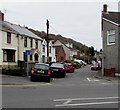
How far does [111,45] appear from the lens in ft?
127

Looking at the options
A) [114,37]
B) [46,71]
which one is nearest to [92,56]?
[114,37]

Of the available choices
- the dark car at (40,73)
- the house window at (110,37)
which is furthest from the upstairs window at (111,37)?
the dark car at (40,73)

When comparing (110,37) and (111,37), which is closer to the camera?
(111,37)

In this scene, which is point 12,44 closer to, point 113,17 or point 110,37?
point 113,17

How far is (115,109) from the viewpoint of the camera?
11.5 m

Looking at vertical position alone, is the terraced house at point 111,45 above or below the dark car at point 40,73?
above

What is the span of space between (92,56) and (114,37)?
10639cm

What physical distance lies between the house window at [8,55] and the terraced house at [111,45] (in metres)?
16.4

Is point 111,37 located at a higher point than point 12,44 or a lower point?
higher

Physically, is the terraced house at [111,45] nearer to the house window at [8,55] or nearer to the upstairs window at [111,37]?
the upstairs window at [111,37]

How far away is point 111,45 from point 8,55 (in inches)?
737

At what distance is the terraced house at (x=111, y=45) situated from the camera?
3747 centimetres

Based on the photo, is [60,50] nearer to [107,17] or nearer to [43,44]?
[43,44]

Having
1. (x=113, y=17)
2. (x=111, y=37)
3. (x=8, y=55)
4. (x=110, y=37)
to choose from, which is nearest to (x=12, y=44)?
(x=8, y=55)
